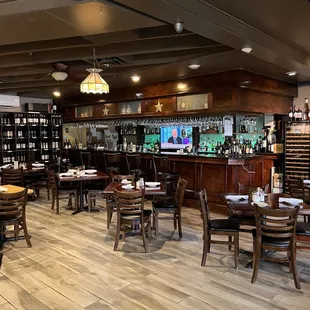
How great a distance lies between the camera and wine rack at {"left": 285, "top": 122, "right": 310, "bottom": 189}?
7.45m

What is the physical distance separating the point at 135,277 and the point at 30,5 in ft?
10.1

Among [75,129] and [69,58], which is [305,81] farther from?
[75,129]

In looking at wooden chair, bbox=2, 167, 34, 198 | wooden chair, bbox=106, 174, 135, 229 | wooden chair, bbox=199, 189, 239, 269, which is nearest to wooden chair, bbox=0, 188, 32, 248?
wooden chair, bbox=106, 174, 135, 229

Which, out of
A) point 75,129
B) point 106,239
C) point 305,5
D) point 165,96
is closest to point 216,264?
point 106,239

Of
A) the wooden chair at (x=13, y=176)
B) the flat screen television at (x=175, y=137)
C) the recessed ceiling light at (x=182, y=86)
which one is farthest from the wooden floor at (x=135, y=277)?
the flat screen television at (x=175, y=137)

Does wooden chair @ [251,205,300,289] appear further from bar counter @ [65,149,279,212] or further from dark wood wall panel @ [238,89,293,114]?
dark wood wall panel @ [238,89,293,114]

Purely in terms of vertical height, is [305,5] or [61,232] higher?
[305,5]

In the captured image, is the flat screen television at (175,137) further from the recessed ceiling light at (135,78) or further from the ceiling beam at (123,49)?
the ceiling beam at (123,49)

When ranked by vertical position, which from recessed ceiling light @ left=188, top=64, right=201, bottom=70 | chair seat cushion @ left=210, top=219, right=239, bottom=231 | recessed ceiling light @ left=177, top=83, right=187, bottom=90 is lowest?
chair seat cushion @ left=210, top=219, right=239, bottom=231

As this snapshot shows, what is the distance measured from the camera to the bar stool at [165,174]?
6.82 m

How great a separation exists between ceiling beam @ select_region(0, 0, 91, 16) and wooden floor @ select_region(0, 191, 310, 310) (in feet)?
9.44

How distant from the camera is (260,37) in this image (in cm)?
427

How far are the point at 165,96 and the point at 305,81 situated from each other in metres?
3.43

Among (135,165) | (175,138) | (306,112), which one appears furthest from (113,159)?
(306,112)
